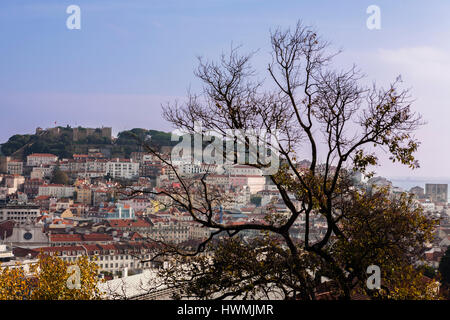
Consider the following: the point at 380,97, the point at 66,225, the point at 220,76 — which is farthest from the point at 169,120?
the point at 66,225

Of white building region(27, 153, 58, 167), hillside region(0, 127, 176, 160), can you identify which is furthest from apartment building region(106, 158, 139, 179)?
white building region(27, 153, 58, 167)

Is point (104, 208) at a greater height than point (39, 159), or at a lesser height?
lesser

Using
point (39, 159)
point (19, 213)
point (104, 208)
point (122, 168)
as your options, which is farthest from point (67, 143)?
point (19, 213)

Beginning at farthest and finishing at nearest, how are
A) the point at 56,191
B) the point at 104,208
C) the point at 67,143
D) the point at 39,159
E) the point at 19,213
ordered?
the point at 67,143 < the point at 39,159 < the point at 56,191 < the point at 104,208 < the point at 19,213

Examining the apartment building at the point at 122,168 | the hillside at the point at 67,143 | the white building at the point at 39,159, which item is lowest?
the apartment building at the point at 122,168

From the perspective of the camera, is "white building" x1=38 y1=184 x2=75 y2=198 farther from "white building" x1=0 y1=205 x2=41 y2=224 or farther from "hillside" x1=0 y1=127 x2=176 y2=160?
"hillside" x1=0 y1=127 x2=176 y2=160

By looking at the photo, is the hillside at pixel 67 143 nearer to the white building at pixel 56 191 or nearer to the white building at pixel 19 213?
the white building at pixel 56 191

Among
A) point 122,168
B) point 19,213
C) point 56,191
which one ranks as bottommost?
point 19,213

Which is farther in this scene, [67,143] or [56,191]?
[67,143]

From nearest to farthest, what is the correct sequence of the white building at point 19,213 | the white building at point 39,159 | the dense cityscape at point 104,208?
1. the dense cityscape at point 104,208
2. the white building at point 19,213
3. the white building at point 39,159

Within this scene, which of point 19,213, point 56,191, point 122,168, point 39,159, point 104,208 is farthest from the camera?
point 39,159

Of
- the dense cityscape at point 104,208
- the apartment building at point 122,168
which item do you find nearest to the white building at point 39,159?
the dense cityscape at point 104,208

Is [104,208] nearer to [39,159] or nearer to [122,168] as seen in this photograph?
[122,168]

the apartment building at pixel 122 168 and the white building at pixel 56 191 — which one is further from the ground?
the apartment building at pixel 122 168
